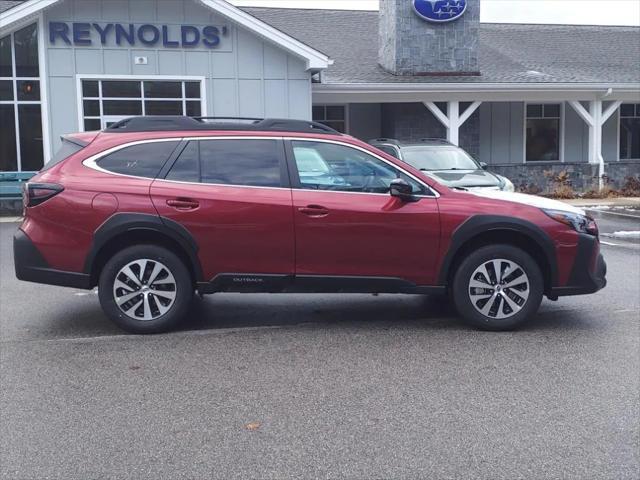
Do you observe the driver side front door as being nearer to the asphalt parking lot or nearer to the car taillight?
the asphalt parking lot

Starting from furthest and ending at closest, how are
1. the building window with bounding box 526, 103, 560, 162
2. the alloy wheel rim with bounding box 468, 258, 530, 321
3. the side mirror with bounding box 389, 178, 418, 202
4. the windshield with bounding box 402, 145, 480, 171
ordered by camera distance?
the building window with bounding box 526, 103, 560, 162 → the windshield with bounding box 402, 145, 480, 171 → the alloy wheel rim with bounding box 468, 258, 530, 321 → the side mirror with bounding box 389, 178, 418, 202

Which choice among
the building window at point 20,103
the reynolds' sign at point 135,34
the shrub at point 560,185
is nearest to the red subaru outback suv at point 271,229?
the reynolds' sign at point 135,34

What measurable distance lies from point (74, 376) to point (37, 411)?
72cm

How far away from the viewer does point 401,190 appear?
6.62 m

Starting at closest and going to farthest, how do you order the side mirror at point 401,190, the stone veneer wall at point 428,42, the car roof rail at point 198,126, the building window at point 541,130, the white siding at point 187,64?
1. the side mirror at point 401,190
2. the car roof rail at point 198,126
3. the white siding at point 187,64
4. the stone veneer wall at point 428,42
5. the building window at point 541,130

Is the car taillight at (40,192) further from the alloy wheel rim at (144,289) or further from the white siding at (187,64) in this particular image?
the white siding at (187,64)

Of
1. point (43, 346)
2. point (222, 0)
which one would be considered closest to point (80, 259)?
point (43, 346)

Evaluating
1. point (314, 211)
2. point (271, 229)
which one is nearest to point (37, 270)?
point (271, 229)

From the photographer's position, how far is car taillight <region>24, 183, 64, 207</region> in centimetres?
652

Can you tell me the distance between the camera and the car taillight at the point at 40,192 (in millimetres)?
6516

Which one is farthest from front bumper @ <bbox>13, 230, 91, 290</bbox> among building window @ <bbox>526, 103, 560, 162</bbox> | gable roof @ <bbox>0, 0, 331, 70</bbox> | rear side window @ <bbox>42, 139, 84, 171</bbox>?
building window @ <bbox>526, 103, 560, 162</bbox>

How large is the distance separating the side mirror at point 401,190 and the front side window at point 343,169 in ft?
0.36

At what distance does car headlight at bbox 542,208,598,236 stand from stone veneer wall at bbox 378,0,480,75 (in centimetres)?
1593

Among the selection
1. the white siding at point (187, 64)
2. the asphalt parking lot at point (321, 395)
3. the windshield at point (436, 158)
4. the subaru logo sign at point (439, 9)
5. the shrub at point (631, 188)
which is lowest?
the asphalt parking lot at point (321, 395)
